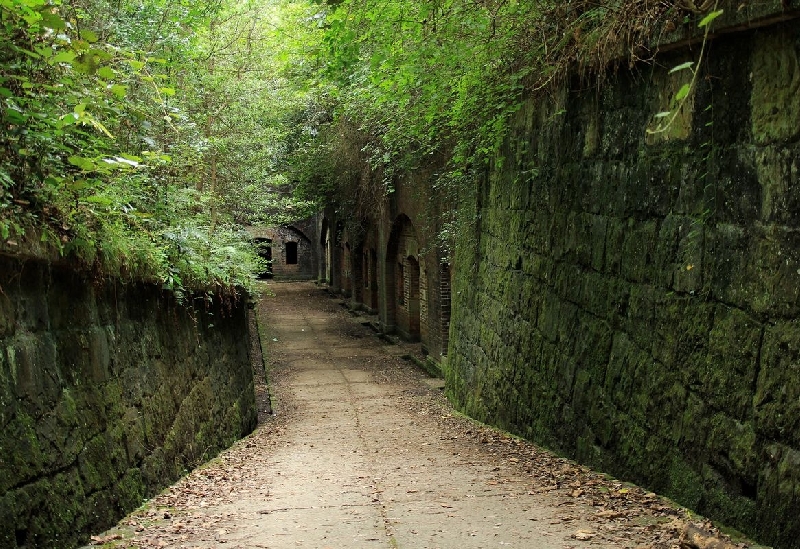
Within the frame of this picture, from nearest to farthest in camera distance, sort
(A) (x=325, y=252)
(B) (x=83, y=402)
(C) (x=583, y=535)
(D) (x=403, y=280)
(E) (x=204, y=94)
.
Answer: (C) (x=583, y=535), (B) (x=83, y=402), (E) (x=204, y=94), (D) (x=403, y=280), (A) (x=325, y=252)

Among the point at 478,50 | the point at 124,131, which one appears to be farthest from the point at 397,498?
the point at 478,50

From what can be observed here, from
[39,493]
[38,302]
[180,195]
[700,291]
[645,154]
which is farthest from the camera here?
[180,195]

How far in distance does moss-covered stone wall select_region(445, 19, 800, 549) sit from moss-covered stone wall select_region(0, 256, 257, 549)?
2986 mm

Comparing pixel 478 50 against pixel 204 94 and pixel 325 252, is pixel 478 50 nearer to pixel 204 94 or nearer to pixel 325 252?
pixel 204 94

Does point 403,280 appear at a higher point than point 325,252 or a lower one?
lower

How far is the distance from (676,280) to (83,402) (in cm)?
325

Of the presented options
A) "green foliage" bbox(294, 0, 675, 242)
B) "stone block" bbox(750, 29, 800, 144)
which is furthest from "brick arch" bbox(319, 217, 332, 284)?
"stone block" bbox(750, 29, 800, 144)

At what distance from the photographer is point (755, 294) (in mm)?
3828

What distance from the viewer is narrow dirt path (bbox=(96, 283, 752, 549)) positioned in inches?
169

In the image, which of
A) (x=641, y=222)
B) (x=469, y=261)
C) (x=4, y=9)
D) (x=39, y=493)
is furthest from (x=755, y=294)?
(x=469, y=261)

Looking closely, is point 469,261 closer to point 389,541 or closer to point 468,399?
point 468,399

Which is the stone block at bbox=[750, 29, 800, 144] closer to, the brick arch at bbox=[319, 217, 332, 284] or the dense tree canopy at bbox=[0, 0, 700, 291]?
the dense tree canopy at bbox=[0, 0, 700, 291]

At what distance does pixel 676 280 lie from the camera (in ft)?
15.2

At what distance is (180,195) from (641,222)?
4137mm
